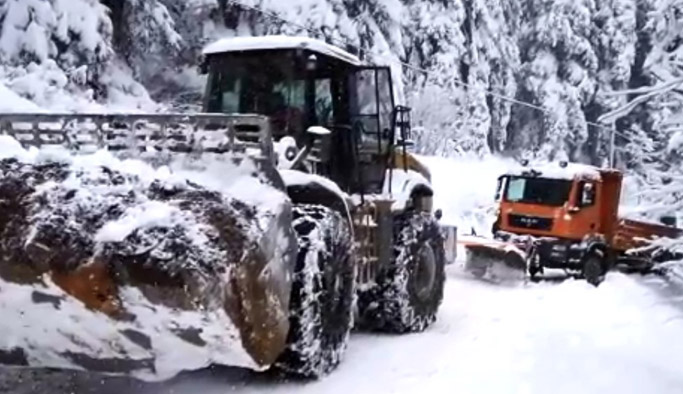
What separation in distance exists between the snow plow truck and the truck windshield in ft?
34.1

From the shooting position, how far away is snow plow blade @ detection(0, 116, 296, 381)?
488 cm

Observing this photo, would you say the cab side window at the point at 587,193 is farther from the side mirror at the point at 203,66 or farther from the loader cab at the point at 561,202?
the side mirror at the point at 203,66

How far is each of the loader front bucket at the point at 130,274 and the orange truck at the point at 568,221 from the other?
36.6 feet

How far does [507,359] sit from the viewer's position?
7.09 metres

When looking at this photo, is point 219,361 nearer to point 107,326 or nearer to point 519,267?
point 107,326

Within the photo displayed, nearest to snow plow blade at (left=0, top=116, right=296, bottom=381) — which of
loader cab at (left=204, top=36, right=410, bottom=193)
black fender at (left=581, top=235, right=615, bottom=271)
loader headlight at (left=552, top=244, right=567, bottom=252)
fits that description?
loader cab at (left=204, top=36, right=410, bottom=193)

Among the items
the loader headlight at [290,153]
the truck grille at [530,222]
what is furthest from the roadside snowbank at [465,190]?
the loader headlight at [290,153]

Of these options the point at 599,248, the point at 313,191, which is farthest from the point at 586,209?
the point at 313,191

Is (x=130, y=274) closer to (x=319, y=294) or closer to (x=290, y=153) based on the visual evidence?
(x=319, y=294)

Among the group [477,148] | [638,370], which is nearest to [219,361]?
[638,370]

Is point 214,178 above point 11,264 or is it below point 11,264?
above

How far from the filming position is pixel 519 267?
13578 mm

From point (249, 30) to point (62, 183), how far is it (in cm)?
1676

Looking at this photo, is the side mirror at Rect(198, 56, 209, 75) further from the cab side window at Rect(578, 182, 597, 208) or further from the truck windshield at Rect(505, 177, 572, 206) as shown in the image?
the cab side window at Rect(578, 182, 597, 208)
